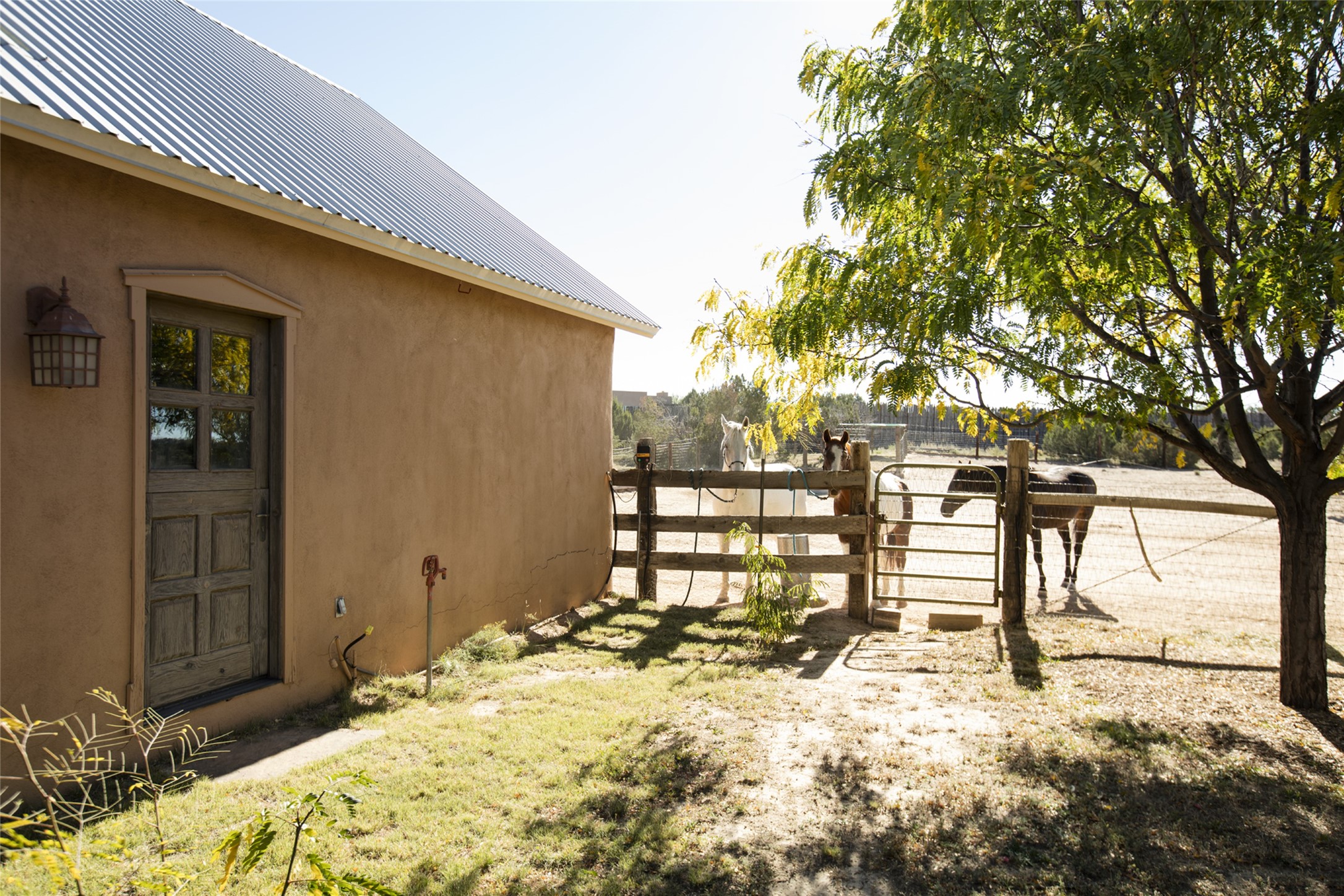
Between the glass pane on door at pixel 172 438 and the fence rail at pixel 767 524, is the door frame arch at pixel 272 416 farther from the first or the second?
the fence rail at pixel 767 524

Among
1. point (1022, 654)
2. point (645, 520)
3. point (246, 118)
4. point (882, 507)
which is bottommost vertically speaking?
point (1022, 654)

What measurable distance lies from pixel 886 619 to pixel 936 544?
20.2ft

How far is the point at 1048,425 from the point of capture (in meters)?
5.50

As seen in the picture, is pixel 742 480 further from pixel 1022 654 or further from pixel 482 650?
pixel 482 650

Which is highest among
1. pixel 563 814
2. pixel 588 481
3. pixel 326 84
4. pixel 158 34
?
pixel 326 84

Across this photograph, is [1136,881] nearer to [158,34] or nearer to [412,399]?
[412,399]

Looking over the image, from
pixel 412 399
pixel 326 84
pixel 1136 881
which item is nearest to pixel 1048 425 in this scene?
pixel 1136 881

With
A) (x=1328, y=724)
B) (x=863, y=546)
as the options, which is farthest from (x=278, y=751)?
(x=1328, y=724)

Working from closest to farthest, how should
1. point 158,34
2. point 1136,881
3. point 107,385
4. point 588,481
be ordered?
point 1136,881 < point 107,385 < point 158,34 < point 588,481

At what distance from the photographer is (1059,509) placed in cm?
953

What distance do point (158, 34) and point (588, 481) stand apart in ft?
18.1

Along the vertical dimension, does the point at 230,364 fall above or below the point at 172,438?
above

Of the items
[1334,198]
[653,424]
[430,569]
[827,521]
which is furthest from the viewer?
[653,424]

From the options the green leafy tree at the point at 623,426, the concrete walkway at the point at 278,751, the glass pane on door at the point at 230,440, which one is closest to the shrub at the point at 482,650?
the concrete walkway at the point at 278,751
